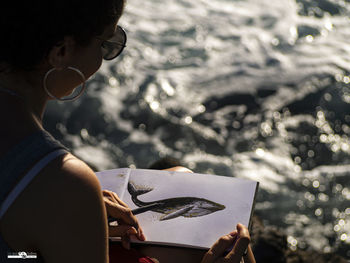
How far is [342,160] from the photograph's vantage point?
466 cm

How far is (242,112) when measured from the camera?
5.25m

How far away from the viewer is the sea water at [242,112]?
4.39m

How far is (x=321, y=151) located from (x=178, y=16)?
319 centimetres

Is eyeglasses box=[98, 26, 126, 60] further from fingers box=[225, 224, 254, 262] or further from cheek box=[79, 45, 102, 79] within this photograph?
fingers box=[225, 224, 254, 262]

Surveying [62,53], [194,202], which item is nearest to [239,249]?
[194,202]

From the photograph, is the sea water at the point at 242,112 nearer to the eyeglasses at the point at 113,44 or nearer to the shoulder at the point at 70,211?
the eyeglasses at the point at 113,44

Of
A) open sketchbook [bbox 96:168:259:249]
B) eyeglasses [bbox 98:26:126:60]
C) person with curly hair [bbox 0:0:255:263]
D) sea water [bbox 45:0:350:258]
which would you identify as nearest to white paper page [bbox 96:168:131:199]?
open sketchbook [bbox 96:168:259:249]

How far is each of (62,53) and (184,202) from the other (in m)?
0.79

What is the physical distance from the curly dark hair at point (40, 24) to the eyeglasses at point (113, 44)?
0.49 ft

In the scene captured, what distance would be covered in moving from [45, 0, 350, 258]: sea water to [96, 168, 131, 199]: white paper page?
2356 millimetres

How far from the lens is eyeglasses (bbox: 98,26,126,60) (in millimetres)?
1344

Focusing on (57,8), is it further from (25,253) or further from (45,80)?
(25,253)

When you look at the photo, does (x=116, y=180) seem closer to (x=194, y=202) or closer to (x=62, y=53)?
(x=194, y=202)

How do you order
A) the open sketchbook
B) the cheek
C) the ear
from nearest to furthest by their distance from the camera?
the ear, the cheek, the open sketchbook
